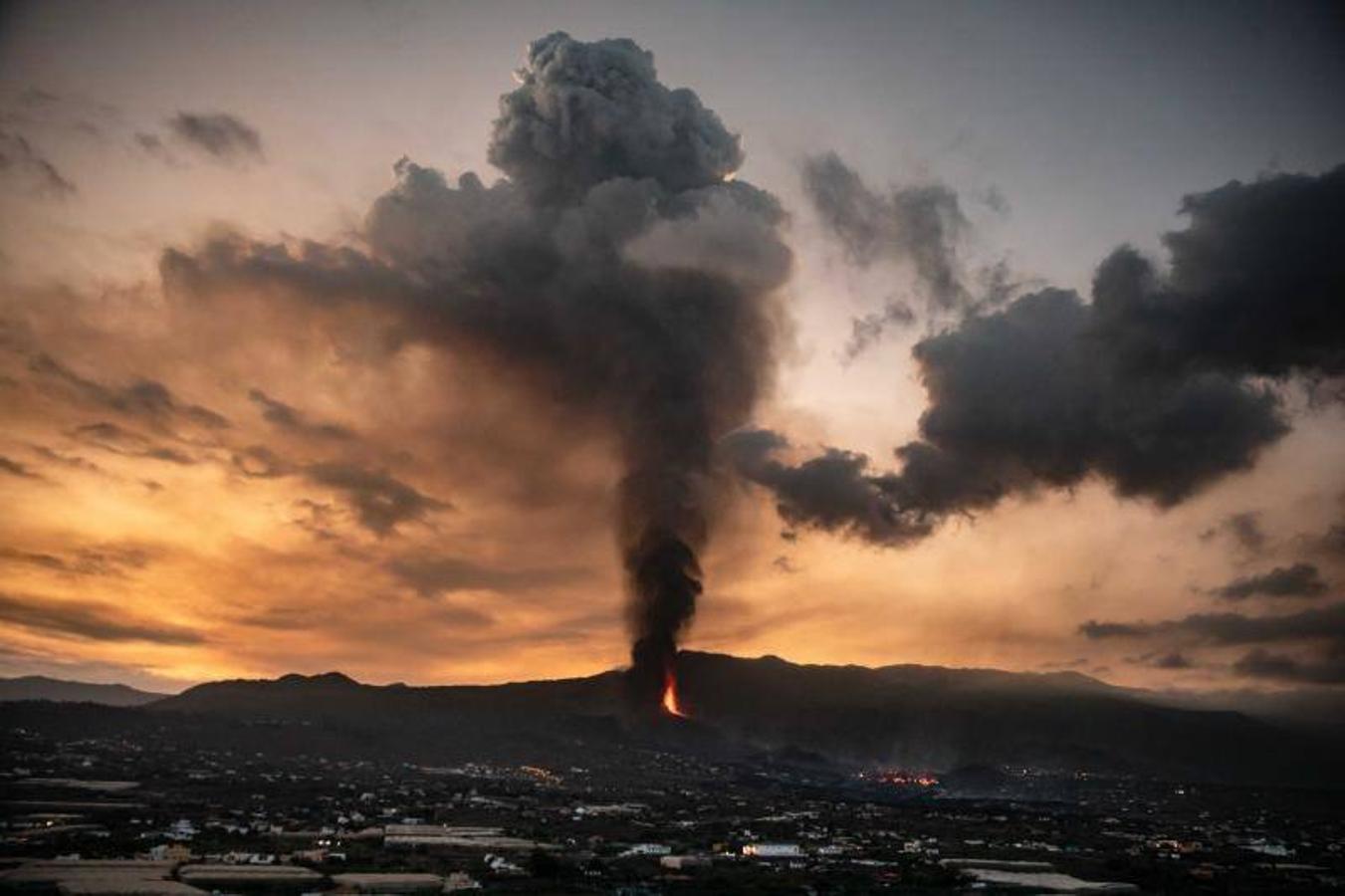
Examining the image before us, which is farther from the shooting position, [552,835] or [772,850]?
[552,835]

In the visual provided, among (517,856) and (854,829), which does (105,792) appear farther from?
(854,829)

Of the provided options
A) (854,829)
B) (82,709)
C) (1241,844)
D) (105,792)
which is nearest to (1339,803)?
(1241,844)

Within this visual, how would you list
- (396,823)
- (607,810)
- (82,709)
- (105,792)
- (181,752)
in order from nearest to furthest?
(396,823), (105,792), (607,810), (181,752), (82,709)

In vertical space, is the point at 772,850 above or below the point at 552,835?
below

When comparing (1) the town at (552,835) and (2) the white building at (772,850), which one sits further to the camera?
(2) the white building at (772,850)

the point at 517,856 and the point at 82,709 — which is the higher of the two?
the point at 82,709

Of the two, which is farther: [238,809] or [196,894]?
[238,809]

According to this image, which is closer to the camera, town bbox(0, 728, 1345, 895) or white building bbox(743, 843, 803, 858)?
town bbox(0, 728, 1345, 895)

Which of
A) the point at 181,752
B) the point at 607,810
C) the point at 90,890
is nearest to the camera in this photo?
the point at 90,890
